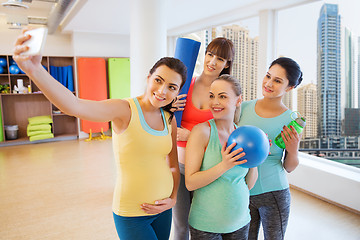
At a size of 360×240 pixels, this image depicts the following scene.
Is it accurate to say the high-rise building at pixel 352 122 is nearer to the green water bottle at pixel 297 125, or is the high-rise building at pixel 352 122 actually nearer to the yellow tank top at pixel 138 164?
the green water bottle at pixel 297 125

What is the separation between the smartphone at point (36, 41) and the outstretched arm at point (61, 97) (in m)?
0.01

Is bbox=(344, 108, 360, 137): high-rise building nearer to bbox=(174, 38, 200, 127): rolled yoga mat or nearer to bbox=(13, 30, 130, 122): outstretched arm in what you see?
bbox=(174, 38, 200, 127): rolled yoga mat

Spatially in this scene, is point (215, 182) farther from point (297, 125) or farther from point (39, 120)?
point (39, 120)

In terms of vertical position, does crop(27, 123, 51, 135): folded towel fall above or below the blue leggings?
below

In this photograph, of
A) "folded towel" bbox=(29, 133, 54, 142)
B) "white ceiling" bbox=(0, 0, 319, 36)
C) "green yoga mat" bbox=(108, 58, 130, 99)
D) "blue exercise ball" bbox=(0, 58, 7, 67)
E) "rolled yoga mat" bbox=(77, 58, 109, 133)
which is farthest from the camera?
"green yoga mat" bbox=(108, 58, 130, 99)

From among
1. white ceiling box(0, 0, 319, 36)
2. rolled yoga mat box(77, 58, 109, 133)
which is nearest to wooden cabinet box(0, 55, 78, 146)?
rolled yoga mat box(77, 58, 109, 133)

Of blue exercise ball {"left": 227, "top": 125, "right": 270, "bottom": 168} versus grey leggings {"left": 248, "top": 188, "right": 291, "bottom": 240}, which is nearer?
blue exercise ball {"left": 227, "top": 125, "right": 270, "bottom": 168}

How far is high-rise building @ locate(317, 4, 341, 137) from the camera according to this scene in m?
4.09

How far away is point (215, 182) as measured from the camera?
136 cm

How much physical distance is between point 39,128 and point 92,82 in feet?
5.88

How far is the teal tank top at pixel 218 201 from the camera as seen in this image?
134 cm

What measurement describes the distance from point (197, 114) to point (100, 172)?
11.7 feet

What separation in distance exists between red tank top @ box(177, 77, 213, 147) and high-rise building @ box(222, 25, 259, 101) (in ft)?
11.7

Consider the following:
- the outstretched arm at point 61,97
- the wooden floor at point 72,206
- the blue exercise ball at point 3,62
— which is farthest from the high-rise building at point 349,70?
the blue exercise ball at point 3,62
